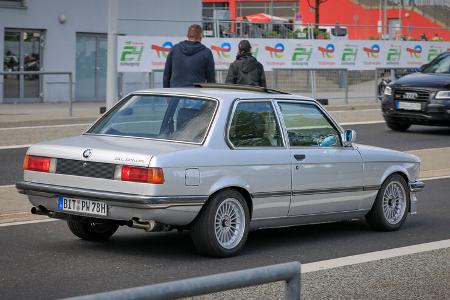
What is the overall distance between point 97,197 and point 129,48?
60.6ft

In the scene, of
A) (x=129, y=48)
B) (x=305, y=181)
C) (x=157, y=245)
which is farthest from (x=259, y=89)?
(x=129, y=48)

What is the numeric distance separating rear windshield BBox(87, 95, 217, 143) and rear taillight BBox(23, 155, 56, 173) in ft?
2.25

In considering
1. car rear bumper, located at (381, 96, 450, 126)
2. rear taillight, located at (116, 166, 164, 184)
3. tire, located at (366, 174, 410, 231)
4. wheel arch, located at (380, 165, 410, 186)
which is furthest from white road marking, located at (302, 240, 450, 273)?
car rear bumper, located at (381, 96, 450, 126)

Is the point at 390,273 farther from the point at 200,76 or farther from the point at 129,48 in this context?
the point at 129,48

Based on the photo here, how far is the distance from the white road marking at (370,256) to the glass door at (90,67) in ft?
77.9

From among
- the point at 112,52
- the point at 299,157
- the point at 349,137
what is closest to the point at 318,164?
the point at 299,157

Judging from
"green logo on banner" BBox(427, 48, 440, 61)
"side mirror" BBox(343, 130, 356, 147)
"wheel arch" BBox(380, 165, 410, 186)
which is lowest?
"wheel arch" BBox(380, 165, 410, 186)

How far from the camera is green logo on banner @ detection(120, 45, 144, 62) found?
2628 cm

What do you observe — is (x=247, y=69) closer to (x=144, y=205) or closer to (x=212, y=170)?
(x=212, y=170)

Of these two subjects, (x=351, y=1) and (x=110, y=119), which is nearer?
(x=110, y=119)

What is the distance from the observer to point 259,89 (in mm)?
9898

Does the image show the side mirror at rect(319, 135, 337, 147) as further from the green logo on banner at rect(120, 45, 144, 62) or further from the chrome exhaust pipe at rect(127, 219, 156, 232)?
the green logo on banner at rect(120, 45, 144, 62)

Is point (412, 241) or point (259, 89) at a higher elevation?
point (259, 89)

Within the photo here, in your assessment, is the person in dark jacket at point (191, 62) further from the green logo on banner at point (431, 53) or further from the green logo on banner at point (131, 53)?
the green logo on banner at point (431, 53)
